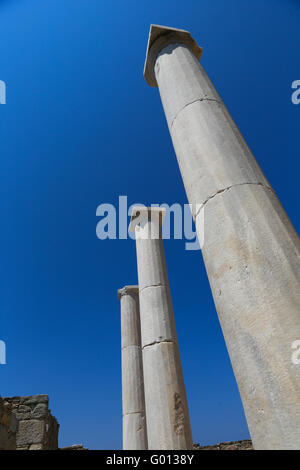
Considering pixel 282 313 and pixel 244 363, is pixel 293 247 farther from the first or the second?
pixel 244 363

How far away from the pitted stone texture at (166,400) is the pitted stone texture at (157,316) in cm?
43

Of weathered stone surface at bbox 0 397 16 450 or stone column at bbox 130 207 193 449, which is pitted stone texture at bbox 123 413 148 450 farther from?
weathered stone surface at bbox 0 397 16 450

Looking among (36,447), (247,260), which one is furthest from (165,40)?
(36,447)

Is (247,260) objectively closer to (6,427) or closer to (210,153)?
(210,153)

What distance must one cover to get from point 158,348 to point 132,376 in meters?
7.77

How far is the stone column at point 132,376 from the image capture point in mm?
17781

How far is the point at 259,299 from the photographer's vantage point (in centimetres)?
464

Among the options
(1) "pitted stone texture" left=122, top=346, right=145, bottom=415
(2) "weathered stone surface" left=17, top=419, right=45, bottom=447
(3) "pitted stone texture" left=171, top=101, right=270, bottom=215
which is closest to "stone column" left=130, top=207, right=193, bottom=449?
(2) "weathered stone surface" left=17, top=419, right=45, bottom=447

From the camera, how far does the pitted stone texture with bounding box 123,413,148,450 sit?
17.3 meters

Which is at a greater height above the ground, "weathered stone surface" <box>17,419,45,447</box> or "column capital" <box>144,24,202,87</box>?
"column capital" <box>144,24,202,87</box>

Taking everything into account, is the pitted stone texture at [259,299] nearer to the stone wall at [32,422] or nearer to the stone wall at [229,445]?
the stone wall at [32,422]

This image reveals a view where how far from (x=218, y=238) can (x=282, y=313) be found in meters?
1.80

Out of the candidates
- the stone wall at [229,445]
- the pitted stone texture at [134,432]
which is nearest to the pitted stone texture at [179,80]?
the pitted stone texture at [134,432]
